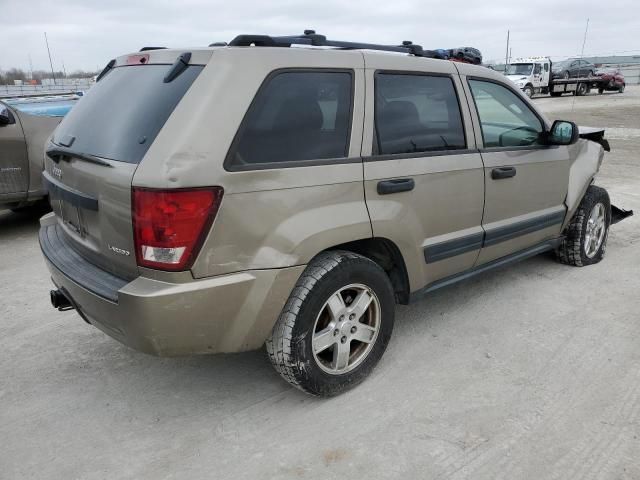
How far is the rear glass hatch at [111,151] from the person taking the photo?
232 centimetres

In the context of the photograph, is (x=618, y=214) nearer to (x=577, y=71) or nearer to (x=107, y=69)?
(x=107, y=69)

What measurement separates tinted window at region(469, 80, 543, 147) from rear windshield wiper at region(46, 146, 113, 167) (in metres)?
2.29

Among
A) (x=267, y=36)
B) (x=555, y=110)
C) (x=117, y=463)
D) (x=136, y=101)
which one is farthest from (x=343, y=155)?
(x=555, y=110)

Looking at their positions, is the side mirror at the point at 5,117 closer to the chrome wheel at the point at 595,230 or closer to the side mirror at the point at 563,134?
the side mirror at the point at 563,134

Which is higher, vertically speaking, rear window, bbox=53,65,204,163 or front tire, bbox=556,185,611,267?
rear window, bbox=53,65,204,163

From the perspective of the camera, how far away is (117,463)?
2373mm

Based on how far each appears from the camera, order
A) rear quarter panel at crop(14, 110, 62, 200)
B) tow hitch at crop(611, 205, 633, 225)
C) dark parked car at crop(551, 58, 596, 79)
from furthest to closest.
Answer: dark parked car at crop(551, 58, 596, 79), rear quarter panel at crop(14, 110, 62, 200), tow hitch at crop(611, 205, 633, 225)

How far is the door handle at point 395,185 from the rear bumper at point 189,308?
643 mm

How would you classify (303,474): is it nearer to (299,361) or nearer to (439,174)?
(299,361)

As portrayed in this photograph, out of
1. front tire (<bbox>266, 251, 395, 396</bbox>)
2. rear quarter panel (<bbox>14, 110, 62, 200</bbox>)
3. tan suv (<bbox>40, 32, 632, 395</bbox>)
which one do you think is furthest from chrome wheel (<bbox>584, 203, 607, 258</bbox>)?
rear quarter panel (<bbox>14, 110, 62, 200</bbox>)

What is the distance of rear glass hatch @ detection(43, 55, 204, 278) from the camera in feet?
7.61

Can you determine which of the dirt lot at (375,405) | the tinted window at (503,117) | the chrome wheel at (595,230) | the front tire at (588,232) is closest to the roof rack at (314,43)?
the tinted window at (503,117)

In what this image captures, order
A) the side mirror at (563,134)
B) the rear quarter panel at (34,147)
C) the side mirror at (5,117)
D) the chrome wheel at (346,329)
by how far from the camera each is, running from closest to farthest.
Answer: the chrome wheel at (346,329) < the side mirror at (563,134) < the side mirror at (5,117) < the rear quarter panel at (34,147)

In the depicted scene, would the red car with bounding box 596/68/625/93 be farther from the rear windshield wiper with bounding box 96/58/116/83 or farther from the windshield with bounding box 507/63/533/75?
the rear windshield wiper with bounding box 96/58/116/83
